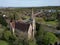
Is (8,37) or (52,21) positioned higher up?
(52,21)

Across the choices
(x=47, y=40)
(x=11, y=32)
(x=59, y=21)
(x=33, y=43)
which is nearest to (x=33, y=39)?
(x=33, y=43)

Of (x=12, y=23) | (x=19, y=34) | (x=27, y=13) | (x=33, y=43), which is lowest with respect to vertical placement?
(x=33, y=43)

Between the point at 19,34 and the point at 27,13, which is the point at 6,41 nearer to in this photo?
the point at 19,34

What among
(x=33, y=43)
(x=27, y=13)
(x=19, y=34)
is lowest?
(x=33, y=43)

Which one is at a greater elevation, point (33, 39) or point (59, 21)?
point (59, 21)

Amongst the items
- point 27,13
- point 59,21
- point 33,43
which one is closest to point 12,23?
point 27,13

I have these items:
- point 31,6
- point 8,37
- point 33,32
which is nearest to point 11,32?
point 8,37

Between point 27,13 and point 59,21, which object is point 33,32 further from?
point 59,21

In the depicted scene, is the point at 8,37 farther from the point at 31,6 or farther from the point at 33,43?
the point at 31,6
